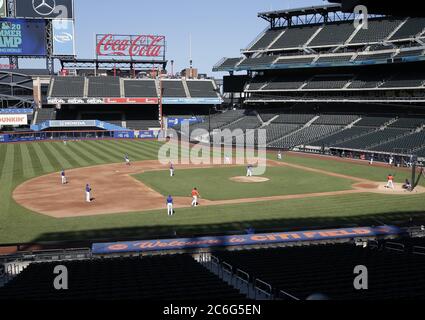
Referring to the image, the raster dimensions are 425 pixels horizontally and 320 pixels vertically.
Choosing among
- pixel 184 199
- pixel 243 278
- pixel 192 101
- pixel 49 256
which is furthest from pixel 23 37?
pixel 243 278

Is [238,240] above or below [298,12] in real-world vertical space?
below

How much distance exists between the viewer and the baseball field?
22234mm

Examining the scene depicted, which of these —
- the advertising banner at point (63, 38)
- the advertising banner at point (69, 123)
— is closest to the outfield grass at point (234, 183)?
the advertising banner at point (69, 123)

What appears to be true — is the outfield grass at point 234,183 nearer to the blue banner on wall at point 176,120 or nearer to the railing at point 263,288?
the railing at point 263,288

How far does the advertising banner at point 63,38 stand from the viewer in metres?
85.2

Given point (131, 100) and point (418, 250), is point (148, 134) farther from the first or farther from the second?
point (418, 250)

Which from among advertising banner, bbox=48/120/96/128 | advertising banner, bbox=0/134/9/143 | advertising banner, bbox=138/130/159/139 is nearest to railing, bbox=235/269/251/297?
advertising banner, bbox=0/134/9/143

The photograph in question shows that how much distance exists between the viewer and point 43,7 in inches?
3295

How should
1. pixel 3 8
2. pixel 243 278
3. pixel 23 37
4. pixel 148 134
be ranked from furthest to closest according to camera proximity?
pixel 23 37, pixel 3 8, pixel 148 134, pixel 243 278

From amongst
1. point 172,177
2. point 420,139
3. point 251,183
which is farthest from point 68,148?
point 420,139

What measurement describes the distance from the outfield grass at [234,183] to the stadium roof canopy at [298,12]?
1679 inches

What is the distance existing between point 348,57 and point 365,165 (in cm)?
2418

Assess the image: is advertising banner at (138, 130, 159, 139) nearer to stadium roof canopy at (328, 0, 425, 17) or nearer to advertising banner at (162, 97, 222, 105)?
advertising banner at (162, 97, 222, 105)

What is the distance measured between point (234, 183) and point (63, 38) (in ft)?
215
